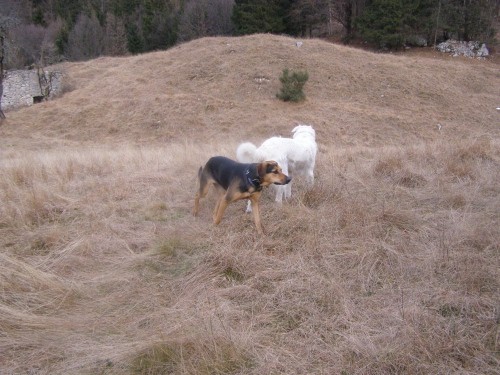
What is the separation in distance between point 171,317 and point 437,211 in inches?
120

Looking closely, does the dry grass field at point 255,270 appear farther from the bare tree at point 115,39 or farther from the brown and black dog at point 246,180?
the bare tree at point 115,39

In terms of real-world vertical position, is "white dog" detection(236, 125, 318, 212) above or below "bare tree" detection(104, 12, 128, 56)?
below

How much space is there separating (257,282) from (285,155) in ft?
7.62

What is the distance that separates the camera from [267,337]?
2395 millimetres

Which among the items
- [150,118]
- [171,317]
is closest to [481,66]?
[150,118]

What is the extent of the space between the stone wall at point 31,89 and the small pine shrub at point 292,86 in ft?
43.8

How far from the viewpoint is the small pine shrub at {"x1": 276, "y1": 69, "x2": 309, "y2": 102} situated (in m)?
17.5

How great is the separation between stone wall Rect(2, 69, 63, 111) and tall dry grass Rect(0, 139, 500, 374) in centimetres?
2077

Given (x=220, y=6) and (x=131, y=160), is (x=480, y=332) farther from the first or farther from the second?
(x=220, y=6)

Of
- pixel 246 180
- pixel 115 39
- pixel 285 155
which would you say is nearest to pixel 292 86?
pixel 285 155

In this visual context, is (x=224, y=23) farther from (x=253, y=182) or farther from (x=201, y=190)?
(x=253, y=182)

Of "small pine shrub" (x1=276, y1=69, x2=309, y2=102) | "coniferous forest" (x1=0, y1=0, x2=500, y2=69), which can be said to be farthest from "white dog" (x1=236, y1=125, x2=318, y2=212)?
"coniferous forest" (x1=0, y1=0, x2=500, y2=69)

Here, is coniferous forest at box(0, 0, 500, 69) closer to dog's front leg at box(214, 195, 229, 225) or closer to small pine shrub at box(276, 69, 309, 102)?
small pine shrub at box(276, 69, 309, 102)

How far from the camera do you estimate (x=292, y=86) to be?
17594 millimetres
